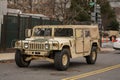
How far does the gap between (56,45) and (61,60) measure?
2.06ft

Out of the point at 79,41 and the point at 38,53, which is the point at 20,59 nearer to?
the point at 38,53

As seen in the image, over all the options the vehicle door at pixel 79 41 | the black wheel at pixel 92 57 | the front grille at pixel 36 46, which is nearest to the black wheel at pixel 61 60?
the front grille at pixel 36 46

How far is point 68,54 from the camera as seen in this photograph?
620 inches

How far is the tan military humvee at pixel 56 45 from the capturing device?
1521 centimetres

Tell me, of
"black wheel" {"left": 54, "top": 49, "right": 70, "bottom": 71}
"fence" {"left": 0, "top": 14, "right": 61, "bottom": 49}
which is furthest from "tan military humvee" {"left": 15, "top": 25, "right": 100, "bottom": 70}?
"fence" {"left": 0, "top": 14, "right": 61, "bottom": 49}

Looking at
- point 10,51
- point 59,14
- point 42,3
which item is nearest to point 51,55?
point 10,51

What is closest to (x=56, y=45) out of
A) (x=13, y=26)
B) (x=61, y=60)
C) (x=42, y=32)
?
(x=61, y=60)

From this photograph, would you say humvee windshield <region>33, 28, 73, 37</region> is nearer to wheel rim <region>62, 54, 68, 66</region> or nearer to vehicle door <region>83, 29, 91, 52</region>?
vehicle door <region>83, 29, 91, 52</region>

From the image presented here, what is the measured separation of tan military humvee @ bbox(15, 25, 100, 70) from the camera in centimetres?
1521

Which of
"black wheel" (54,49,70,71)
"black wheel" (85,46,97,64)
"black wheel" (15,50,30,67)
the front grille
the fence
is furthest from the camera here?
the fence

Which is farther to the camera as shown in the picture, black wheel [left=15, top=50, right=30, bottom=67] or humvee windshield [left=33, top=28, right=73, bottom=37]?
humvee windshield [left=33, top=28, right=73, bottom=37]

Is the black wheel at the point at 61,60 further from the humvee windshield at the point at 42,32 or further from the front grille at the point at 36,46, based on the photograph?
the humvee windshield at the point at 42,32

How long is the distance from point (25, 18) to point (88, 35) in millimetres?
9135

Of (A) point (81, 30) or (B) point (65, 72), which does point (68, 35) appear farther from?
(B) point (65, 72)
